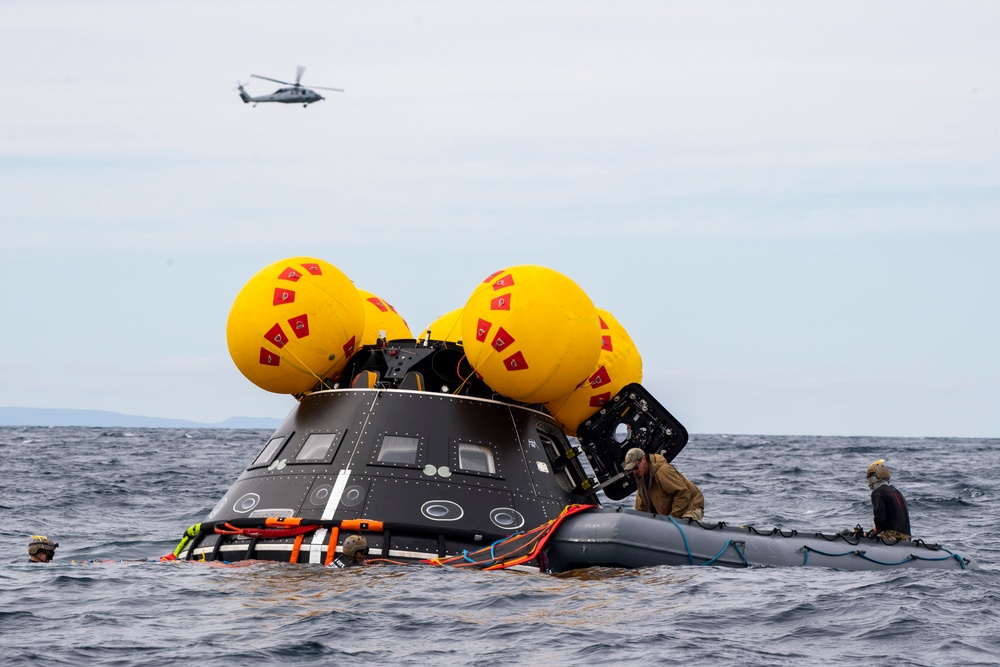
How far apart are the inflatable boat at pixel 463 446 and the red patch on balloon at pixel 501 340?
0.01m

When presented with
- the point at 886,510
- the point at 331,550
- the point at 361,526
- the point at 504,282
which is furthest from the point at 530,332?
the point at 886,510

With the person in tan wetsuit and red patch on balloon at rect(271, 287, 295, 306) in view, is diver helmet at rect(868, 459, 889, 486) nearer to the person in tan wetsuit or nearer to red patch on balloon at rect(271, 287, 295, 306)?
the person in tan wetsuit

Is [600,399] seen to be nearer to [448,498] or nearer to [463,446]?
[463,446]

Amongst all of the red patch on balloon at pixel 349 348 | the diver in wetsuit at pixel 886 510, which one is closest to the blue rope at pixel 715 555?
the diver in wetsuit at pixel 886 510

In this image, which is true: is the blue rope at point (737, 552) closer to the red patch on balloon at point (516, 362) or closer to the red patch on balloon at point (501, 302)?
the red patch on balloon at point (516, 362)

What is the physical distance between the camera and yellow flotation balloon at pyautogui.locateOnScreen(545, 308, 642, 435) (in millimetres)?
14406

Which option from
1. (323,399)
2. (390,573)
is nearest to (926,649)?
(390,573)

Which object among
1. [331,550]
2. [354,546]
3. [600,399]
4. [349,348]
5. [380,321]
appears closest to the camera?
[354,546]

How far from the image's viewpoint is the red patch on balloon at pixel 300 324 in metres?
13.1

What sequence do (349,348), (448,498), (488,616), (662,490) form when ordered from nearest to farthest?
(488,616), (448,498), (662,490), (349,348)

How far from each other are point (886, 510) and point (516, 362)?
155 inches

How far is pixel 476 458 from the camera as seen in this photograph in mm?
12742

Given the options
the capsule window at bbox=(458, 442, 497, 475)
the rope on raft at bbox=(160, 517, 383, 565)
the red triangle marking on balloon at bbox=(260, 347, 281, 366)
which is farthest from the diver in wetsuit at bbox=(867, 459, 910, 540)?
the red triangle marking on balloon at bbox=(260, 347, 281, 366)

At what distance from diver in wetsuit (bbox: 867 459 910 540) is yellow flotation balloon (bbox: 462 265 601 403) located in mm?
3105
